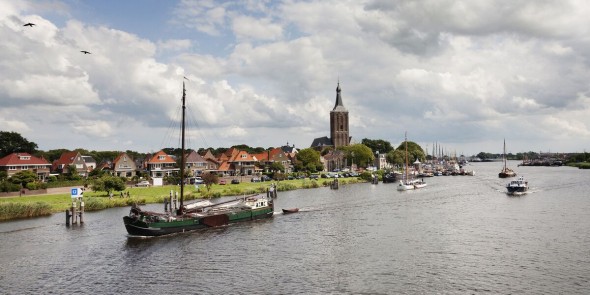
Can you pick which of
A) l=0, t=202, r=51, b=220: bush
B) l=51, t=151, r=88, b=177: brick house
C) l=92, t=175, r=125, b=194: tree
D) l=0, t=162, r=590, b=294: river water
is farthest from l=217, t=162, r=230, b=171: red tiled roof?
l=0, t=202, r=51, b=220: bush

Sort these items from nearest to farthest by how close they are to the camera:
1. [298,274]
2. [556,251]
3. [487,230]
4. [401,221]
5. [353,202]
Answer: [298,274] < [556,251] < [487,230] < [401,221] < [353,202]

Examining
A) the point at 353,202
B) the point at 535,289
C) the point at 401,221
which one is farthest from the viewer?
the point at 353,202

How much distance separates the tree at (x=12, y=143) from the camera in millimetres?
142125

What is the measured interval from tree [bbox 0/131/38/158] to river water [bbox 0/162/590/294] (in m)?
94.1

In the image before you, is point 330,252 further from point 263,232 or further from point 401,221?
point 401,221

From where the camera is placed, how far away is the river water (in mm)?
33750

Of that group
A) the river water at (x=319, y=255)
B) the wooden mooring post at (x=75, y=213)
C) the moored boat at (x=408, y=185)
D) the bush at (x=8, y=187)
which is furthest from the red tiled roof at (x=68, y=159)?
the moored boat at (x=408, y=185)

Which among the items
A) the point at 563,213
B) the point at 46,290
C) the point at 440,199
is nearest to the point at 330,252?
the point at 46,290

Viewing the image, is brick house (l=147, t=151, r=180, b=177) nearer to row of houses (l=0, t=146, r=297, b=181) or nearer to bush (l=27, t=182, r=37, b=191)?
row of houses (l=0, t=146, r=297, b=181)

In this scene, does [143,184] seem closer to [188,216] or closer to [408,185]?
[188,216]

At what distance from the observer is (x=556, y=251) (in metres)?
42.0

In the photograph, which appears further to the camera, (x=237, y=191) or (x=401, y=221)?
(x=237, y=191)

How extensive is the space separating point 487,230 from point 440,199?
36622 mm

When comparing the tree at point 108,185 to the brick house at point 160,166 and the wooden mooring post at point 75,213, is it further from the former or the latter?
the brick house at point 160,166
